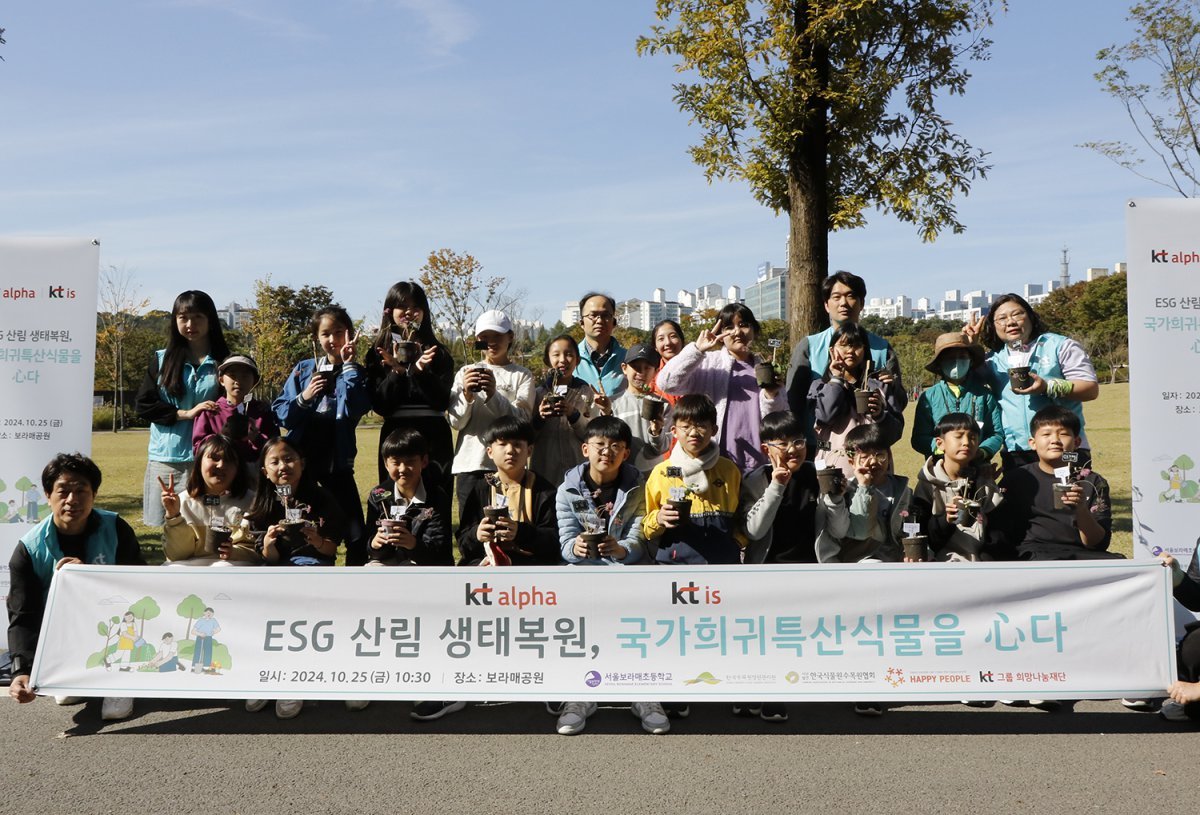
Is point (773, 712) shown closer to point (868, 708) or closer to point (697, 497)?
point (868, 708)

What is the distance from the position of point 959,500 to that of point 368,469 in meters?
14.6

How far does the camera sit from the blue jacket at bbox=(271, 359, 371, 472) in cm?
567

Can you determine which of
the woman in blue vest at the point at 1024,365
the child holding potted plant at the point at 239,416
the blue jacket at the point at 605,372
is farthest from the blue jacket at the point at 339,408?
the woman in blue vest at the point at 1024,365

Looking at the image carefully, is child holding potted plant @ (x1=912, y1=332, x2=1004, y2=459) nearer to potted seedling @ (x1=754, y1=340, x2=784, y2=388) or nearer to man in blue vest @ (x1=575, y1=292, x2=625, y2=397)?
potted seedling @ (x1=754, y1=340, x2=784, y2=388)

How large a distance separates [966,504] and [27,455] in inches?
213

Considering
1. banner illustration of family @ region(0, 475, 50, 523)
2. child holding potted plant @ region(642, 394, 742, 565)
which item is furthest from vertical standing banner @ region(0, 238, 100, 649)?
child holding potted plant @ region(642, 394, 742, 565)

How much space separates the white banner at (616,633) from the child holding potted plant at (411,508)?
0.42 m

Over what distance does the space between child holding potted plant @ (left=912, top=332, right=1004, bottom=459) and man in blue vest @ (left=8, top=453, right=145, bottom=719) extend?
451 centimetres

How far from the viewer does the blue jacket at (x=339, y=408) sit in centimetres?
567

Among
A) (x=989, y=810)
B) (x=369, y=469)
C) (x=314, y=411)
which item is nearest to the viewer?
(x=989, y=810)

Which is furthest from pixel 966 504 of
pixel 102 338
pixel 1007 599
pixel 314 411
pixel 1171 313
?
pixel 102 338

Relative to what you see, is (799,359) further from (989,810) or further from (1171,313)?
(989,810)

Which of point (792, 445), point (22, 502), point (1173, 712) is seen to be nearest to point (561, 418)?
point (792, 445)

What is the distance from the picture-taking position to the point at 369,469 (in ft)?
59.5
